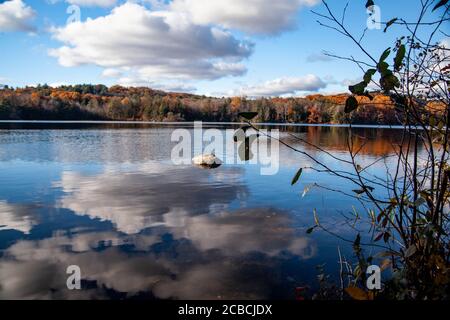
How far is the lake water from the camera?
547 centimetres

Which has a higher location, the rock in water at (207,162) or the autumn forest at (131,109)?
the autumn forest at (131,109)

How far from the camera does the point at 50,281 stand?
549cm

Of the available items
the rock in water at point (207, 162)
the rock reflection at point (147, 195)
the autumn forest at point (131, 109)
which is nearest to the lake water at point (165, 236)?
the rock reflection at point (147, 195)

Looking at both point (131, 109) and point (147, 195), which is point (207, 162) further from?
point (131, 109)

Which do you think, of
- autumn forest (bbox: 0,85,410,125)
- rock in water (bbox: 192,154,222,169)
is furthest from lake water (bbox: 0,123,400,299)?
autumn forest (bbox: 0,85,410,125)

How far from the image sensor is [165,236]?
764 centimetres

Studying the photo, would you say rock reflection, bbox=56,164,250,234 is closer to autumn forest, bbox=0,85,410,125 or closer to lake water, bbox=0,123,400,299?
lake water, bbox=0,123,400,299

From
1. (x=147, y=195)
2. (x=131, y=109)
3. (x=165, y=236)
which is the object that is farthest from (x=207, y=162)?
(x=131, y=109)

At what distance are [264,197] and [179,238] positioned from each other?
479 centimetres

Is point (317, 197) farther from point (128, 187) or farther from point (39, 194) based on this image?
point (39, 194)

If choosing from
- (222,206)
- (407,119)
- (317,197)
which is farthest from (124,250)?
(317,197)

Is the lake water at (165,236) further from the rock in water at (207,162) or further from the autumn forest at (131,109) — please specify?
the autumn forest at (131,109)

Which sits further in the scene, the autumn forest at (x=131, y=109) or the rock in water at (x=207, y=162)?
the autumn forest at (x=131, y=109)

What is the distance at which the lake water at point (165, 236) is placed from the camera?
5.47 m
